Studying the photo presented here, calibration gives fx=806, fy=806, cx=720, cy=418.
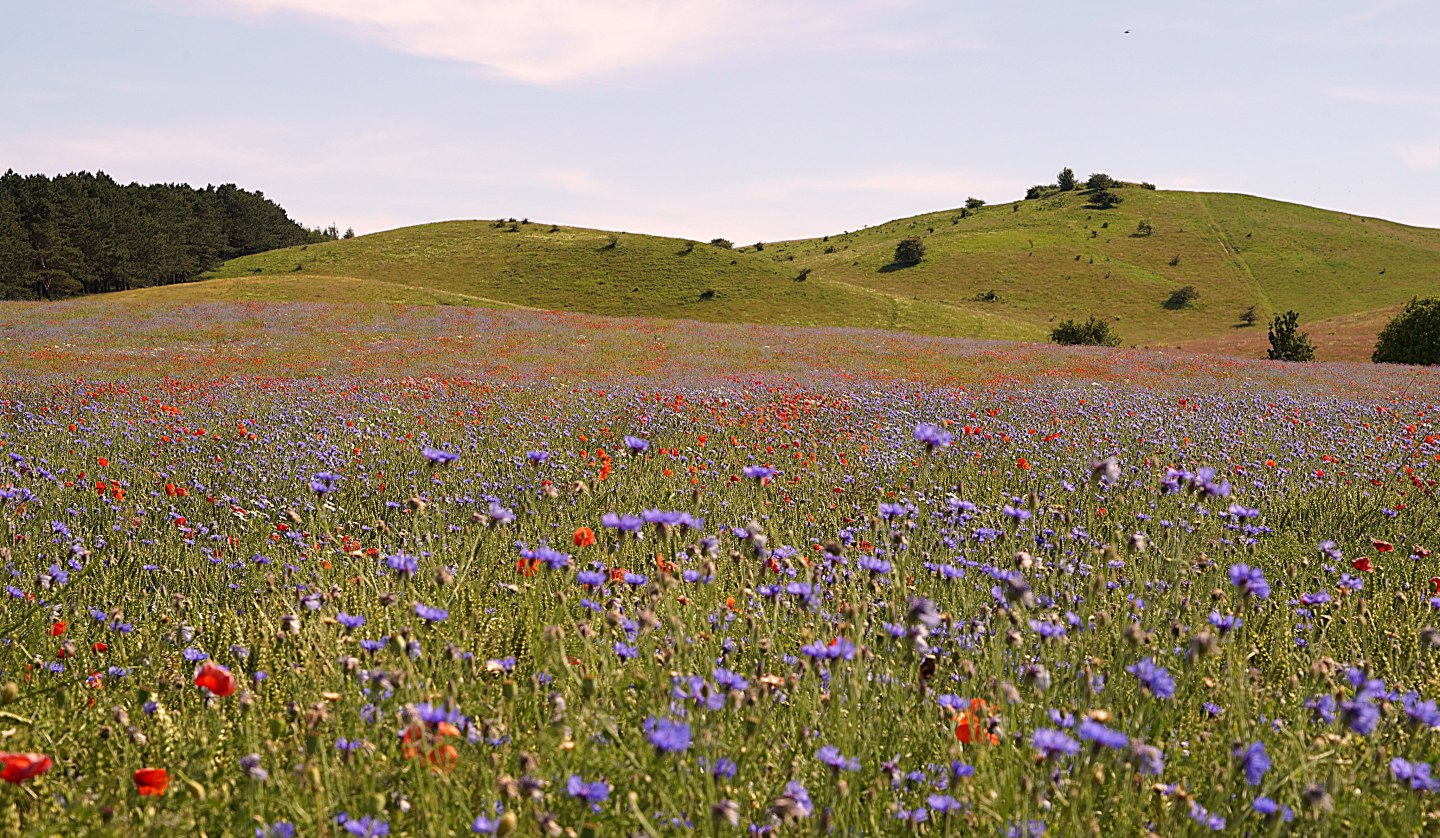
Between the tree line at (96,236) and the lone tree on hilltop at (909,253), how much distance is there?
70.9 meters

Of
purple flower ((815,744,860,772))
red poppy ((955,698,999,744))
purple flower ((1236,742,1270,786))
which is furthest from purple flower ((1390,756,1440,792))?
purple flower ((815,744,860,772))

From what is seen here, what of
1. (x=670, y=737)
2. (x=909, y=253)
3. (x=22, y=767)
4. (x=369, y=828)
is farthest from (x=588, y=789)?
(x=909, y=253)

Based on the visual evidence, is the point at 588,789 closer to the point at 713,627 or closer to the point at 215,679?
the point at 215,679

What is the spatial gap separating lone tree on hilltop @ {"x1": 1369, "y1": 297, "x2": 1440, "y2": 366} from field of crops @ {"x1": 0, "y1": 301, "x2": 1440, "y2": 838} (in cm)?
3297

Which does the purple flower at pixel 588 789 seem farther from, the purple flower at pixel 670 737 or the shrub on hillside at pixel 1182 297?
the shrub on hillside at pixel 1182 297

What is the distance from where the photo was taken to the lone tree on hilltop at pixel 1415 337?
34.4 metres

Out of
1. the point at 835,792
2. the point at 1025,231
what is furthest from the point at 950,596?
the point at 1025,231

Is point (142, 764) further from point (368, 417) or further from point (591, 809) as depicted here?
point (368, 417)

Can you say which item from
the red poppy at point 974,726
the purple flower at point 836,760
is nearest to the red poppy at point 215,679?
the purple flower at point 836,760

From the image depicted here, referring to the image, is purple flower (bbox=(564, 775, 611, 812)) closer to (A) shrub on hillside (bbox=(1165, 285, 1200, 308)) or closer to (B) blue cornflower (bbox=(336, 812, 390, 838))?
(B) blue cornflower (bbox=(336, 812, 390, 838))

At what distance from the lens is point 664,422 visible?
380 inches

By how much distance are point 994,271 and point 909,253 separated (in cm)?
993

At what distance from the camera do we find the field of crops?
2168 millimetres

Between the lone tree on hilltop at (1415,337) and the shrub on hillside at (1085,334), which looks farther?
→ the shrub on hillside at (1085,334)
